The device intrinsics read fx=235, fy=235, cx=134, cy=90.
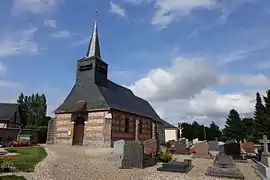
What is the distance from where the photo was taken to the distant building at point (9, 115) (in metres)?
35.8

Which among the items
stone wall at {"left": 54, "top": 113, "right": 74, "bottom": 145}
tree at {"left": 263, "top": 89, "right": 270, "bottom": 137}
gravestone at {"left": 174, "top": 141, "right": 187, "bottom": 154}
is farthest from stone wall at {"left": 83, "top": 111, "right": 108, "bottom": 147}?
tree at {"left": 263, "top": 89, "right": 270, "bottom": 137}

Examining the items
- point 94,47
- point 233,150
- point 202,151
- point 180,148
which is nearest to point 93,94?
point 94,47

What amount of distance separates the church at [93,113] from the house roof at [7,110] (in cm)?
1368

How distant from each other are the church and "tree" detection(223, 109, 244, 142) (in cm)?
3481

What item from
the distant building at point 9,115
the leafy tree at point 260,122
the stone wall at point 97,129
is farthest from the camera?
the distant building at point 9,115

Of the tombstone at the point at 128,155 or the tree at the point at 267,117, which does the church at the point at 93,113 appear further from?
the tree at the point at 267,117

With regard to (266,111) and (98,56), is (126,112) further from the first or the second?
(266,111)

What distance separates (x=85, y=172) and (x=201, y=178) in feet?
16.7

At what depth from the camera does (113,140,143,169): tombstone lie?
1294cm

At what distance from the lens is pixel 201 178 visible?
1026 centimetres

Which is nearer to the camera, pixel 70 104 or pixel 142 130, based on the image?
pixel 70 104

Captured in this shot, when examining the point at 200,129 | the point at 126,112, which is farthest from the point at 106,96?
the point at 200,129

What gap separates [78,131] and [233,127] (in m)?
45.1

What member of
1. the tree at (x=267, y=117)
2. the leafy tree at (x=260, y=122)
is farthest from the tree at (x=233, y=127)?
the tree at (x=267, y=117)
